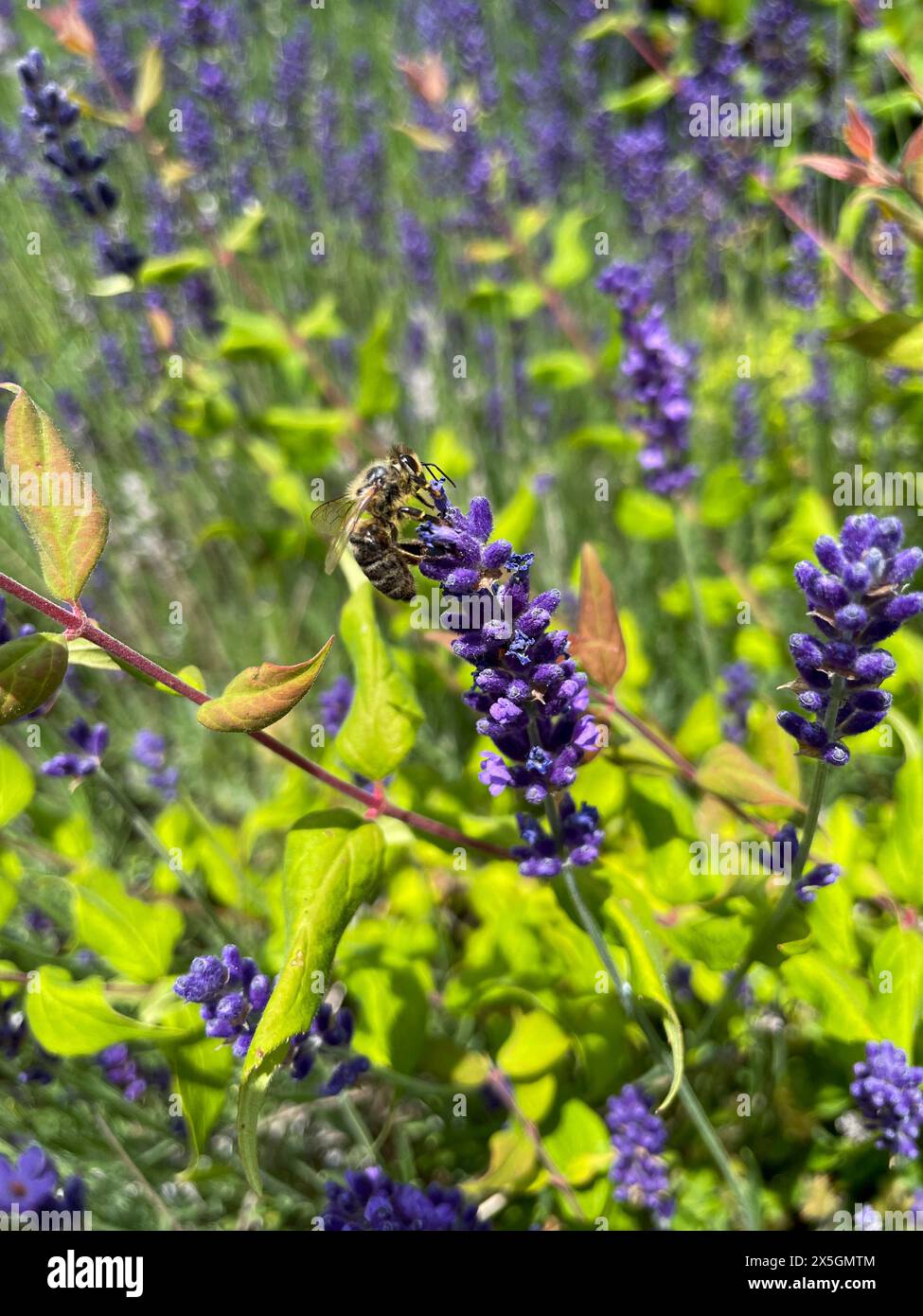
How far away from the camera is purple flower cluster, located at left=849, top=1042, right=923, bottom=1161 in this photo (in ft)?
3.28

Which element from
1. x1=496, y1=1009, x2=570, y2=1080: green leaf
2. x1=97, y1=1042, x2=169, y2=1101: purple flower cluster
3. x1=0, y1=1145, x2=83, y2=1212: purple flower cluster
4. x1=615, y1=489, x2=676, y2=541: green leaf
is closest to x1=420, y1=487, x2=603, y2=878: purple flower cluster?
x1=496, y1=1009, x2=570, y2=1080: green leaf

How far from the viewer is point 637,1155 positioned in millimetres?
1181

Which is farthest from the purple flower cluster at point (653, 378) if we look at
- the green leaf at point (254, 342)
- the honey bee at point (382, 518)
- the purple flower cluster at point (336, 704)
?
the green leaf at point (254, 342)

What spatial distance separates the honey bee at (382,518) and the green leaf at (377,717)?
4.2 inches

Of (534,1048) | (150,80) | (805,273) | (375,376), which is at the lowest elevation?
(534,1048)

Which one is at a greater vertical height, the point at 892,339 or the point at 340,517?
the point at 892,339

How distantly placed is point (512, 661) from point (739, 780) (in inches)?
12.3

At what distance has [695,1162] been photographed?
1.55 m

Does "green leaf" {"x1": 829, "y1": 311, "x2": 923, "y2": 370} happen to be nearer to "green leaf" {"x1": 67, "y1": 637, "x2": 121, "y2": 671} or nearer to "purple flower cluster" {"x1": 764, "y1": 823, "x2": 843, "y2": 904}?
"purple flower cluster" {"x1": 764, "y1": 823, "x2": 843, "y2": 904}

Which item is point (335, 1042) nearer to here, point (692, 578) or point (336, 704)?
point (336, 704)

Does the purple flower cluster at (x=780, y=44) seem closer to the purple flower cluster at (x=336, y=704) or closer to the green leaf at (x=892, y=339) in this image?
the green leaf at (x=892, y=339)

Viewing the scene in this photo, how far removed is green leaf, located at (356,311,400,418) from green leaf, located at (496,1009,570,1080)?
1203 mm

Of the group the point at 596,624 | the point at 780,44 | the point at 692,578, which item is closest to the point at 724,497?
the point at 692,578
